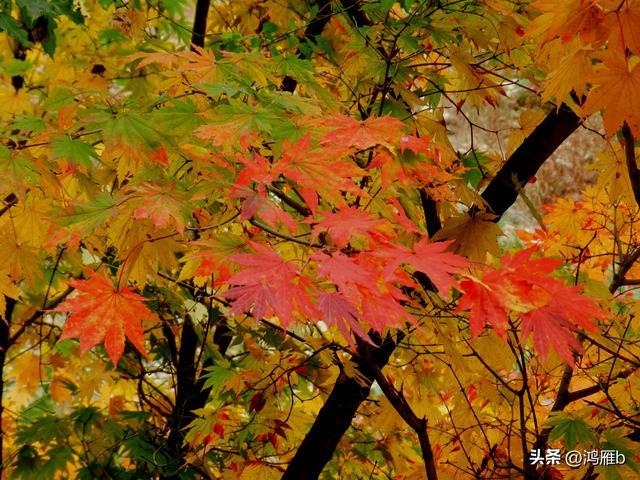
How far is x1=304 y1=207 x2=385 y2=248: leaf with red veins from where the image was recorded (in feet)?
4.04

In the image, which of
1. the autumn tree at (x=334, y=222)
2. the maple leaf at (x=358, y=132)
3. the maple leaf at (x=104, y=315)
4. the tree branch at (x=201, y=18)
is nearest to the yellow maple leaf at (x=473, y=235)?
the autumn tree at (x=334, y=222)

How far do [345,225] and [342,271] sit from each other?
16cm

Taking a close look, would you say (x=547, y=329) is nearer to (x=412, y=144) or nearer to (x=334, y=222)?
(x=334, y=222)

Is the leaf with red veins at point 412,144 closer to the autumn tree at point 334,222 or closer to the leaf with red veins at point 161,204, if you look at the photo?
the autumn tree at point 334,222

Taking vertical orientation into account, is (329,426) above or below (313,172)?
below

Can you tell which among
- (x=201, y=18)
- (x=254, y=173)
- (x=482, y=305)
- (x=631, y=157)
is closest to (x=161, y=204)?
(x=254, y=173)

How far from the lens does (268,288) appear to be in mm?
1087

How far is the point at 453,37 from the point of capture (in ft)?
6.15

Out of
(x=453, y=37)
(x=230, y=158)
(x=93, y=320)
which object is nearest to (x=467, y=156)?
(x=453, y=37)

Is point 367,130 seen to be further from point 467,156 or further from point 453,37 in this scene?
point 467,156

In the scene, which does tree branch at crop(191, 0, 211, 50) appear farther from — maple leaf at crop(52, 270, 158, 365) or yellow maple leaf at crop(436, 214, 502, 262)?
maple leaf at crop(52, 270, 158, 365)

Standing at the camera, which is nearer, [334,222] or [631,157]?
[334,222]

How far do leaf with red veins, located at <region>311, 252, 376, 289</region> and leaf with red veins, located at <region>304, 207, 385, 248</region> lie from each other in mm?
67

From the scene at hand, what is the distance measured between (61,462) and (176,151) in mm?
2053
